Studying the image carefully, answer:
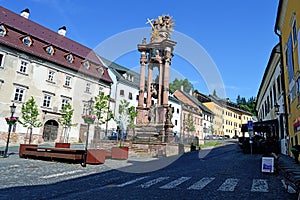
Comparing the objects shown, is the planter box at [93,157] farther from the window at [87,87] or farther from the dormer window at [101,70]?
the dormer window at [101,70]

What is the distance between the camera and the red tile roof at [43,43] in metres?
28.5

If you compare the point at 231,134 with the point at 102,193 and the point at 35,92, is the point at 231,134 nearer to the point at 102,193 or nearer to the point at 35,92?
the point at 35,92

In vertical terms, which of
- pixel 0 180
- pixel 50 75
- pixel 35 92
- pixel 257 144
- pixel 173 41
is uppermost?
pixel 173 41

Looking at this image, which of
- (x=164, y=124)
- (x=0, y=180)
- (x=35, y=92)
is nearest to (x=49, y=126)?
(x=35, y=92)

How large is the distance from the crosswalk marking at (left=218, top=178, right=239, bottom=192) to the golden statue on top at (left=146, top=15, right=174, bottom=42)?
747 inches

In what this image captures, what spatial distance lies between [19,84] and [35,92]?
2.18 metres

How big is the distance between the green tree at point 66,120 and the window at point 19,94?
15.5ft

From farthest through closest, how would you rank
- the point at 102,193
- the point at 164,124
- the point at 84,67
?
1. the point at 84,67
2. the point at 164,124
3. the point at 102,193

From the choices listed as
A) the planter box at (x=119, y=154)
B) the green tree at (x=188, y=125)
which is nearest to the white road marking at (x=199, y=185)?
the planter box at (x=119, y=154)

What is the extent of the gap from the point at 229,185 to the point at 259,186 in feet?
2.87

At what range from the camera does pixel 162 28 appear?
83.7 ft

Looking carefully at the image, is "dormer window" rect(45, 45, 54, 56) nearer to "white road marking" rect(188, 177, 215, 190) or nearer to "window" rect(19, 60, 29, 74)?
"window" rect(19, 60, 29, 74)

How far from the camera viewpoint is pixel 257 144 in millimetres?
20484

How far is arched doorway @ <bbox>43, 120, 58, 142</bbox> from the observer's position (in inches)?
1213
